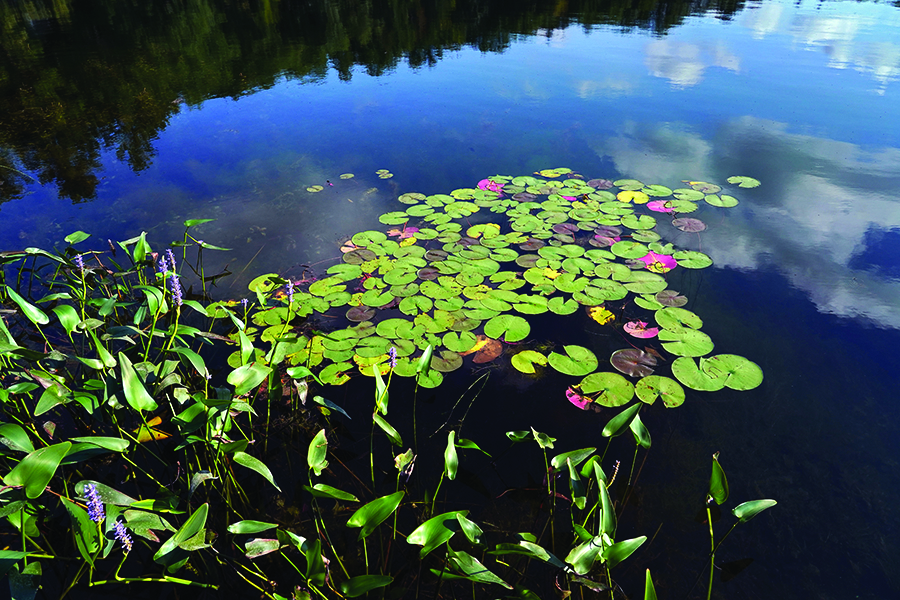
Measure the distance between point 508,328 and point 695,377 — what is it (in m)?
0.96

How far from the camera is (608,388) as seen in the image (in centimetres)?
222

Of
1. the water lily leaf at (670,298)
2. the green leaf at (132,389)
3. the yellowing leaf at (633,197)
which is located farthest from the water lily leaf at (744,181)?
the green leaf at (132,389)

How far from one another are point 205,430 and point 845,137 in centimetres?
663

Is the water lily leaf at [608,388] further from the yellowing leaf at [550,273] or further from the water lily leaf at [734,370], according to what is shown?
the yellowing leaf at [550,273]

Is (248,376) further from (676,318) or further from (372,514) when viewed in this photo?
(676,318)

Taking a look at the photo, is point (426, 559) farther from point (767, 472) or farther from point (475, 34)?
point (475, 34)

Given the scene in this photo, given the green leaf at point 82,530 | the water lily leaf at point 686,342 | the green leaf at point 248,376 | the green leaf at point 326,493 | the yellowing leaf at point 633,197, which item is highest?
the green leaf at point 248,376

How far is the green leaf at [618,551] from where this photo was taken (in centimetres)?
123

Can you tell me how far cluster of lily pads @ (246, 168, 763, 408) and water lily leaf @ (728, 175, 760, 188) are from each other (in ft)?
0.06

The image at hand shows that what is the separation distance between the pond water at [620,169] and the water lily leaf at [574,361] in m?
0.11

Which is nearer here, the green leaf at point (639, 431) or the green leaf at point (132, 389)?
the green leaf at point (132, 389)

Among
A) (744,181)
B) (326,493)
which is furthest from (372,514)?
(744,181)

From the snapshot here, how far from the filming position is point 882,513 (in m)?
1.71

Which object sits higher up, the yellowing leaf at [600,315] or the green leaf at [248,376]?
the green leaf at [248,376]
